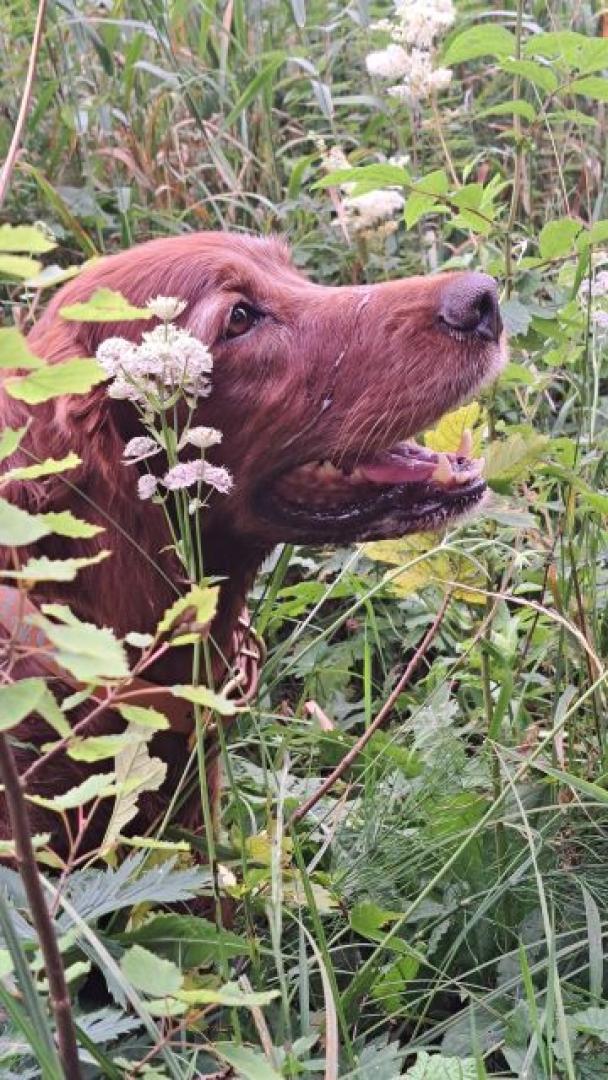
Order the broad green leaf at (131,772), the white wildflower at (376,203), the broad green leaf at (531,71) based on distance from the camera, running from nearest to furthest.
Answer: the broad green leaf at (131,772), the broad green leaf at (531,71), the white wildflower at (376,203)

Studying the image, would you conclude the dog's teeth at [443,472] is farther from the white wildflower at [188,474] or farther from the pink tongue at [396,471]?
the white wildflower at [188,474]

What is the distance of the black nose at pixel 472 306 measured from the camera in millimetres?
2260

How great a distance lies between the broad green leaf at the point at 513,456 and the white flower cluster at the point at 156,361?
60 cm

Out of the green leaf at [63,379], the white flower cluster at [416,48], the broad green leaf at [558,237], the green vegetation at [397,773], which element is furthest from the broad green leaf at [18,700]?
the white flower cluster at [416,48]

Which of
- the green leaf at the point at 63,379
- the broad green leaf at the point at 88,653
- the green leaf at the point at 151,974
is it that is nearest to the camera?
the broad green leaf at the point at 88,653

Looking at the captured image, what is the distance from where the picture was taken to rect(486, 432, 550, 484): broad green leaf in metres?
2.10

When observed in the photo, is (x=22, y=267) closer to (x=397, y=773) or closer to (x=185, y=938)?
(x=185, y=938)

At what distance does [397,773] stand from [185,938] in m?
0.68

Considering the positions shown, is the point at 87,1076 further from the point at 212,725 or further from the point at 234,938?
the point at 212,725

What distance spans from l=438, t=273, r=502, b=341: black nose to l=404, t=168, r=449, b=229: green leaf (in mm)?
112

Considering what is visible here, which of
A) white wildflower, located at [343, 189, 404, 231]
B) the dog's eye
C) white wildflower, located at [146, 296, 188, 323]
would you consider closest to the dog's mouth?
the dog's eye

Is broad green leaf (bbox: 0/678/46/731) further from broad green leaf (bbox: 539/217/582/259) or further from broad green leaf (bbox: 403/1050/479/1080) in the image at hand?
broad green leaf (bbox: 539/217/582/259)

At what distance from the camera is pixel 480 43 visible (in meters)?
2.14

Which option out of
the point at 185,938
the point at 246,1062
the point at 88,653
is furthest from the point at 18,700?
the point at 185,938
